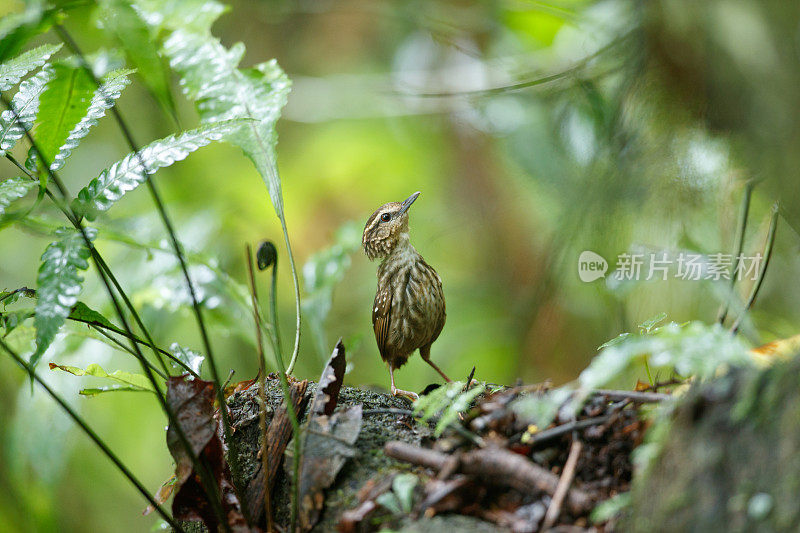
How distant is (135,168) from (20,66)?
498 millimetres

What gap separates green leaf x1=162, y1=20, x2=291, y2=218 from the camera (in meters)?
2.10

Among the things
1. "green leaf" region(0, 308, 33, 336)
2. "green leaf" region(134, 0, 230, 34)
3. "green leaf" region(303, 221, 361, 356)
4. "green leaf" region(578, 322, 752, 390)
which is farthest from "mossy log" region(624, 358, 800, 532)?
"green leaf" region(303, 221, 361, 356)

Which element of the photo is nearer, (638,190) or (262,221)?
(638,190)

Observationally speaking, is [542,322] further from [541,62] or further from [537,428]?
[537,428]

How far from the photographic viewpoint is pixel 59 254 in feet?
4.69

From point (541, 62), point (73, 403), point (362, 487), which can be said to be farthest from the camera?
point (541, 62)

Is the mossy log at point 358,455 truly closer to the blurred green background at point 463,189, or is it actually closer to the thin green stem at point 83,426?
the thin green stem at point 83,426

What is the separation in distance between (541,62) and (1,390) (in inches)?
184

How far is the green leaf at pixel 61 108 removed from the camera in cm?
156

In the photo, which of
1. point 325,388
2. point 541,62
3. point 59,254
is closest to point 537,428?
point 325,388

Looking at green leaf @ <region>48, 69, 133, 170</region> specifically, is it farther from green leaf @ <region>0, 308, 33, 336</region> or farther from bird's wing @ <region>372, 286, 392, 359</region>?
bird's wing @ <region>372, 286, 392, 359</region>

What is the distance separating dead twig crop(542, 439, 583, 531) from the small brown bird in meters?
1.45

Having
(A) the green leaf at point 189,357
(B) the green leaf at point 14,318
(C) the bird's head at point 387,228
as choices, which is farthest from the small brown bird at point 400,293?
(B) the green leaf at point 14,318

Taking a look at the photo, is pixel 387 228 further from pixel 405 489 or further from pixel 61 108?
pixel 405 489
